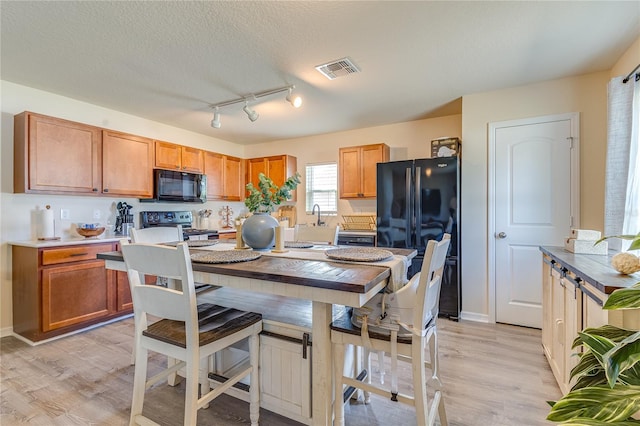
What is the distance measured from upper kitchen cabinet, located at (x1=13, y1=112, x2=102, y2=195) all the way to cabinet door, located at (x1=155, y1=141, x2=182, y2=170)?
2.25 feet

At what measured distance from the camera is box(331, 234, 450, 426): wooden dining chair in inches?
48.3

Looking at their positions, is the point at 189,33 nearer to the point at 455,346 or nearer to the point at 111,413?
the point at 111,413

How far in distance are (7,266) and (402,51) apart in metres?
4.18

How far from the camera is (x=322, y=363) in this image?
134 centimetres

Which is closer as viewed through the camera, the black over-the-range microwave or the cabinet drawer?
the cabinet drawer

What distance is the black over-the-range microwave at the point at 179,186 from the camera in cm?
381

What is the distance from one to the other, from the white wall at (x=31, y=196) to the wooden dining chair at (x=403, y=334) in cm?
346

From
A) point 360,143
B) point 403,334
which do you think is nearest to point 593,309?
point 403,334

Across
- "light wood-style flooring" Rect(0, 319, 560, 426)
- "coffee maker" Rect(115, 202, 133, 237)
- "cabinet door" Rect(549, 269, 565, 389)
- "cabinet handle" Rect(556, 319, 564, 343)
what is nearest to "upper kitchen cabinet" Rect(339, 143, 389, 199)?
"light wood-style flooring" Rect(0, 319, 560, 426)

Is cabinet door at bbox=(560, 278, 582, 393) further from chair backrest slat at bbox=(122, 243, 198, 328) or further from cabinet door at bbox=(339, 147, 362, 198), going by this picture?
cabinet door at bbox=(339, 147, 362, 198)

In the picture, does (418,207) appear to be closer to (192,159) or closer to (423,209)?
(423,209)

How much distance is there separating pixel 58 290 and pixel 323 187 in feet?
11.6

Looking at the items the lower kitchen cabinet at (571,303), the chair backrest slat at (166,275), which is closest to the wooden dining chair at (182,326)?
the chair backrest slat at (166,275)

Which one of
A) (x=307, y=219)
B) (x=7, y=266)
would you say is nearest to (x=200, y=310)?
(x=7, y=266)
